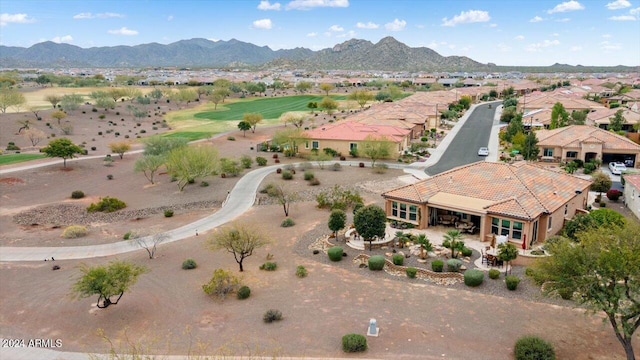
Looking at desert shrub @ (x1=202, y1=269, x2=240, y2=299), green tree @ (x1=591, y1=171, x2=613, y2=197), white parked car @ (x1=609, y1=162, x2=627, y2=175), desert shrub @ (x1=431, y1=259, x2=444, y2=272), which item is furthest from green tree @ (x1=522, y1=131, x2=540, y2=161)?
desert shrub @ (x1=202, y1=269, x2=240, y2=299)

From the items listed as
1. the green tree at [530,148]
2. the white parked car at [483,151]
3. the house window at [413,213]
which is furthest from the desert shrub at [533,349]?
the white parked car at [483,151]

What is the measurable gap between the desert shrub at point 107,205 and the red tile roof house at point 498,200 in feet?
90.6

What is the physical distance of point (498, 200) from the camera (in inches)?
1330

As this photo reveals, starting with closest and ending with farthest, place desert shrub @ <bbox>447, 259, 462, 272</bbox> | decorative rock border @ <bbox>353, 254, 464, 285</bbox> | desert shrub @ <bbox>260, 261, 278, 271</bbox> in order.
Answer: decorative rock border @ <bbox>353, 254, 464, 285</bbox>, desert shrub @ <bbox>447, 259, 462, 272</bbox>, desert shrub @ <bbox>260, 261, 278, 271</bbox>

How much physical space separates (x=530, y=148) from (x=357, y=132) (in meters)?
24.4

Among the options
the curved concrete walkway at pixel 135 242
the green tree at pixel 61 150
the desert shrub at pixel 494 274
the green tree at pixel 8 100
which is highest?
the green tree at pixel 8 100

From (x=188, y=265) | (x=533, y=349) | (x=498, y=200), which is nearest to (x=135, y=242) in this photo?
(x=188, y=265)

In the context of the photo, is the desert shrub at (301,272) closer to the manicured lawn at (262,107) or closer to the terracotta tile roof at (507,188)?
the terracotta tile roof at (507,188)

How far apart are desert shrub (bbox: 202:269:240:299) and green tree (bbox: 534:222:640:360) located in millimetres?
16329

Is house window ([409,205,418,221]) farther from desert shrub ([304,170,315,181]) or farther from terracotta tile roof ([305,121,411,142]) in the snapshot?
terracotta tile roof ([305,121,411,142])

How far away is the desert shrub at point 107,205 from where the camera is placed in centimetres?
4614

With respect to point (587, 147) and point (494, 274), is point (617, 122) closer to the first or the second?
point (587, 147)

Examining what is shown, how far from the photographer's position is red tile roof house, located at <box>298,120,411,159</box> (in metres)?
67.4

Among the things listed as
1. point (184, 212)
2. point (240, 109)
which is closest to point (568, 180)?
point (184, 212)
